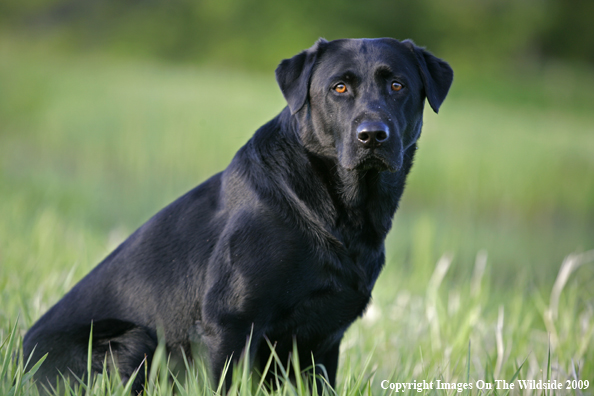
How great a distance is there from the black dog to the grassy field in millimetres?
229

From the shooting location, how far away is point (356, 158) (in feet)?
7.92

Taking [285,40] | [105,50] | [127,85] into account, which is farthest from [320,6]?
[127,85]

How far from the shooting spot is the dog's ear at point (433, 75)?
2.71 m

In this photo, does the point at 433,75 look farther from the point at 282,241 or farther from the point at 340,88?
the point at 282,241

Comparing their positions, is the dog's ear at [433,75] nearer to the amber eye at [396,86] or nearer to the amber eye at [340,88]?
the amber eye at [396,86]

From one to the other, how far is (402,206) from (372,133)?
6.26 metres

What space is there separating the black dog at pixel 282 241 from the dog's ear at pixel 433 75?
0.04 feet

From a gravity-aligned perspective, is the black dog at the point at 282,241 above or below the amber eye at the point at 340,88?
below

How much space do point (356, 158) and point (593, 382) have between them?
2192 mm

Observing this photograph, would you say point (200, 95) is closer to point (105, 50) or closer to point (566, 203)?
point (566, 203)

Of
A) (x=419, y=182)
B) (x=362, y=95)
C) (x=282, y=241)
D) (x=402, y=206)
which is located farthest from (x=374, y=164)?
(x=402, y=206)

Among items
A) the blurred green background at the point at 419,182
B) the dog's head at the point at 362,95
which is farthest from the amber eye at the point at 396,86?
the blurred green background at the point at 419,182

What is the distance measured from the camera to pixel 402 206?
8445mm

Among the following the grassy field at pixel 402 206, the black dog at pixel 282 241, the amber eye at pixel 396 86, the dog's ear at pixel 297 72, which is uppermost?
the dog's ear at pixel 297 72
